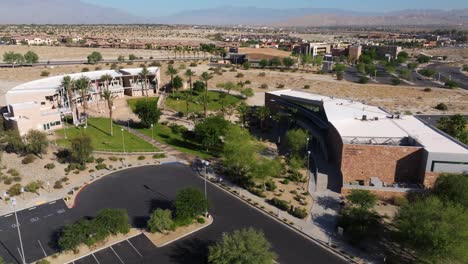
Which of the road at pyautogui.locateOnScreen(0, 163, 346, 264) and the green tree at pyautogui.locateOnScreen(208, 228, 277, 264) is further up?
the green tree at pyautogui.locateOnScreen(208, 228, 277, 264)

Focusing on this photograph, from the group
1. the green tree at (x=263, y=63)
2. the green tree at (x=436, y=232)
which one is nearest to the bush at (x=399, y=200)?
the green tree at (x=436, y=232)

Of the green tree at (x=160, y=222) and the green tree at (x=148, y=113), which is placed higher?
the green tree at (x=148, y=113)

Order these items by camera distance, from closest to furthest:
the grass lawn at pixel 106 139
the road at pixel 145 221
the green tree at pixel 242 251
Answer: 1. the green tree at pixel 242 251
2. the road at pixel 145 221
3. the grass lawn at pixel 106 139

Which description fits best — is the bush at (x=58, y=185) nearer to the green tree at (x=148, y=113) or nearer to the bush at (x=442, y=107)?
the green tree at (x=148, y=113)

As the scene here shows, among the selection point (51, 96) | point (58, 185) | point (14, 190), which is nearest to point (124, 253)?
point (58, 185)

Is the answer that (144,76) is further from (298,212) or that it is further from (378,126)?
(298,212)

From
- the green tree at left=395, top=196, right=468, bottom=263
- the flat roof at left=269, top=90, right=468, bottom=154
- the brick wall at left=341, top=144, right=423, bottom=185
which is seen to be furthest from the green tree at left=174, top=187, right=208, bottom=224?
the flat roof at left=269, top=90, right=468, bottom=154

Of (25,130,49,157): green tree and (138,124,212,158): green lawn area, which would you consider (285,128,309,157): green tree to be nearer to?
(138,124,212,158): green lawn area
